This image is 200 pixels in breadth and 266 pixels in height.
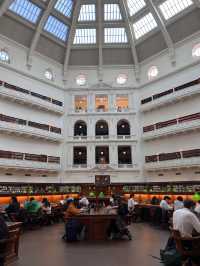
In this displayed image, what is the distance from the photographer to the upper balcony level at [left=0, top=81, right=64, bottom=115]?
2178 centimetres

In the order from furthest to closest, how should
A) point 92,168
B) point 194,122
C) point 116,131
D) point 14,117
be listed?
point 116,131, point 92,168, point 14,117, point 194,122

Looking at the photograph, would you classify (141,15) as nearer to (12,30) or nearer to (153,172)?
(12,30)

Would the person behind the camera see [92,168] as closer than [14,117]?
No

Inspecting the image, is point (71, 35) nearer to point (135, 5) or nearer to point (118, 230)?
point (135, 5)

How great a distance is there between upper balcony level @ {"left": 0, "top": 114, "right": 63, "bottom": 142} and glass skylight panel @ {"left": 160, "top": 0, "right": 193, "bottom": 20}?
16536mm

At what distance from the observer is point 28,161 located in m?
22.1

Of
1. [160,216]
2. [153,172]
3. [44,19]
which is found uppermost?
[44,19]

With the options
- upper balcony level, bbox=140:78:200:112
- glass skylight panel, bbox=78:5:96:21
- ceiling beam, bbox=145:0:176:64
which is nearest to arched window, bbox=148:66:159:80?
ceiling beam, bbox=145:0:176:64

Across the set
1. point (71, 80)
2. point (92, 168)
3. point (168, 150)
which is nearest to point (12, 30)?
point (71, 80)

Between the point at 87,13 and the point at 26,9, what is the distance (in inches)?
262

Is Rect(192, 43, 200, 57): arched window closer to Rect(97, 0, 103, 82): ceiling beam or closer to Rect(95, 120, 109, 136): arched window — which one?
Rect(97, 0, 103, 82): ceiling beam

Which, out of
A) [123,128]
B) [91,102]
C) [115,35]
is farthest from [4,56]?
[123,128]

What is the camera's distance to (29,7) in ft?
75.6

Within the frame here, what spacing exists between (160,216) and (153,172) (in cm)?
1194
